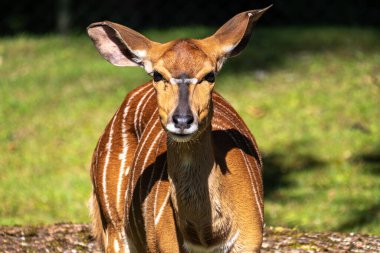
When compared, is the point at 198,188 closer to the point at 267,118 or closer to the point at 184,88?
the point at 184,88

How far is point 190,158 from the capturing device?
4168mm

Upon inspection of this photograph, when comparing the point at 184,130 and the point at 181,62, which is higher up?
the point at 181,62

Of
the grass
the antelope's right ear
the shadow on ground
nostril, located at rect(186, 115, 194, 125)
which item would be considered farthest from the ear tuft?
the shadow on ground

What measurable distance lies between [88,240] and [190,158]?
8.01 ft

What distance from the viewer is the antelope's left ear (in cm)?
429

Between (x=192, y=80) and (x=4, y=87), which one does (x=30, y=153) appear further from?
(x=192, y=80)

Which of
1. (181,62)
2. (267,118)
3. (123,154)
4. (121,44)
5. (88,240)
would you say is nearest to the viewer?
(181,62)

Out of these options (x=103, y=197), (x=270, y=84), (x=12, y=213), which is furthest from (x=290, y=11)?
(x=103, y=197)

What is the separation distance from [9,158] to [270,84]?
10.2 feet

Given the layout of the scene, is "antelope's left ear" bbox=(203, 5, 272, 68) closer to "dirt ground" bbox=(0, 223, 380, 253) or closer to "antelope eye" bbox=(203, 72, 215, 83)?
"antelope eye" bbox=(203, 72, 215, 83)

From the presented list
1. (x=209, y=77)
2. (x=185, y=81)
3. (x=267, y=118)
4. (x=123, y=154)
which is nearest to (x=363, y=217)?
(x=267, y=118)

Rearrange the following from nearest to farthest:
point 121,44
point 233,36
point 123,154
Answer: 1. point 233,36
2. point 121,44
3. point 123,154

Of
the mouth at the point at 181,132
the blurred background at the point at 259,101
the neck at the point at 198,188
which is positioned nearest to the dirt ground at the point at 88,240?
the blurred background at the point at 259,101

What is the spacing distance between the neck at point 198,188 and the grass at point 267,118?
3680mm
